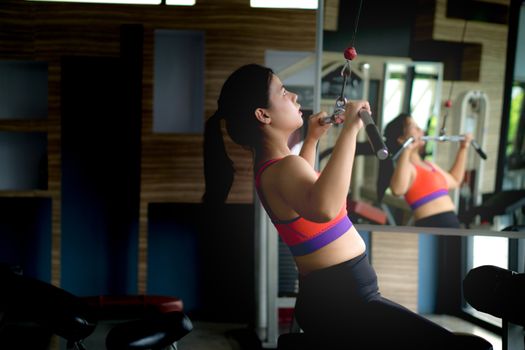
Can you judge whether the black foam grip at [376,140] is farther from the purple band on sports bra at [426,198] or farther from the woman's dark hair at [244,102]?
the purple band on sports bra at [426,198]

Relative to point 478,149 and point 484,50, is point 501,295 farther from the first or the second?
point 484,50

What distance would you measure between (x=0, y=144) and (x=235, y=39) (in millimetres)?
1460

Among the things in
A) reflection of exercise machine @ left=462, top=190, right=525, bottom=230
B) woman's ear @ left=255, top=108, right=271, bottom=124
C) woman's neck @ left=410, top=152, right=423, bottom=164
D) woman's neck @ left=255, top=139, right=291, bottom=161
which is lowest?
reflection of exercise machine @ left=462, top=190, right=525, bottom=230

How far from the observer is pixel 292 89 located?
3.34 m

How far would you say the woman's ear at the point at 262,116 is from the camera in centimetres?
189

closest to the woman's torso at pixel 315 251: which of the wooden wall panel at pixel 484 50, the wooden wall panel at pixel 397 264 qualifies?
the wooden wall panel at pixel 484 50

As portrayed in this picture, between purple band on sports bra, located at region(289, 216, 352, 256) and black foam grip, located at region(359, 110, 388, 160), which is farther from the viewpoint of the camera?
purple band on sports bra, located at region(289, 216, 352, 256)

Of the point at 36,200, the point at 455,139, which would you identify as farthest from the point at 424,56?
the point at 36,200

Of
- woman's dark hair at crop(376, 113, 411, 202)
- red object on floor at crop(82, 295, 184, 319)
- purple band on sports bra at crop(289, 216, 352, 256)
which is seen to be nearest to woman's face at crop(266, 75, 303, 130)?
purple band on sports bra at crop(289, 216, 352, 256)

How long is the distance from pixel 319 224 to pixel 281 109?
42 centimetres

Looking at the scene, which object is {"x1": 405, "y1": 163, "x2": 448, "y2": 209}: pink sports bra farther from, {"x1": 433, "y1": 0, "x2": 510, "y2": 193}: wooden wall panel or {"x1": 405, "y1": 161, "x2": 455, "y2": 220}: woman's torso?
{"x1": 433, "y1": 0, "x2": 510, "y2": 193}: wooden wall panel

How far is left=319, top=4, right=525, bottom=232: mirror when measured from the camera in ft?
8.36

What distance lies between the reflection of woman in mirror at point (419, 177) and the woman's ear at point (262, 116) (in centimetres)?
85

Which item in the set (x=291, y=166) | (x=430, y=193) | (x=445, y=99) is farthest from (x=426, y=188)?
(x=291, y=166)
